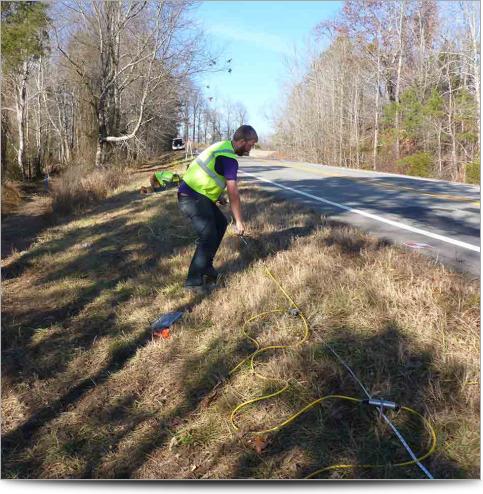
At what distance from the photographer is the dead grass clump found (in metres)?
14.6

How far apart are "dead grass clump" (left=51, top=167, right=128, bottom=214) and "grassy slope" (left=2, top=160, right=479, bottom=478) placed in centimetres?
832

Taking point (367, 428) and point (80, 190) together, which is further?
point (80, 190)

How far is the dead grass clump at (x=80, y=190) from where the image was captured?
1456cm

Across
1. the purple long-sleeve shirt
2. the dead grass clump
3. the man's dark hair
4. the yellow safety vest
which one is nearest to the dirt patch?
the dead grass clump

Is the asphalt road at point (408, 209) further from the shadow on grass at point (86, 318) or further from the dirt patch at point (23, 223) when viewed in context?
the dirt patch at point (23, 223)

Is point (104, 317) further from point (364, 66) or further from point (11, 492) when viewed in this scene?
point (364, 66)

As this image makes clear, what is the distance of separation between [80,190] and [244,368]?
12773 millimetres

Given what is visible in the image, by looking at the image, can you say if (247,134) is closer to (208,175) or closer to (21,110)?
(208,175)

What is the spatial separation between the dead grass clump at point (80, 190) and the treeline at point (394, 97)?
12.4 meters

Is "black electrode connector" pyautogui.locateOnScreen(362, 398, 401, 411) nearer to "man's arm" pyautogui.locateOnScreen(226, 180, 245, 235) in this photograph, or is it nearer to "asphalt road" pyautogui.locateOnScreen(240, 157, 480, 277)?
"asphalt road" pyautogui.locateOnScreen(240, 157, 480, 277)

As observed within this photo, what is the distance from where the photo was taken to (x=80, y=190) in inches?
601

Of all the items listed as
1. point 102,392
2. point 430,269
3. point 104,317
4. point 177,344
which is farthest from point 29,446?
point 430,269

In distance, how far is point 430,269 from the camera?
→ 477 centimetres

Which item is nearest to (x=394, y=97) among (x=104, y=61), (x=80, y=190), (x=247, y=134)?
(x=104, y=61)
